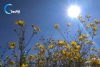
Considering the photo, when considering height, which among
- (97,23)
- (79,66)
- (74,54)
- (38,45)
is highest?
(97,23)

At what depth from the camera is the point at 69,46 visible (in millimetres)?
6297

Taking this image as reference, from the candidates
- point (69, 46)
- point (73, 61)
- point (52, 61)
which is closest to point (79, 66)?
point (73, 61)

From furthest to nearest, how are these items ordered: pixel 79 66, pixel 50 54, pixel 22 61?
pixel 50 54
pixel 79 66
pixel 22 61

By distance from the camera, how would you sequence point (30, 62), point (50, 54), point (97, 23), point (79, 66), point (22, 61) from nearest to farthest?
1. point (22, 61)
2. point (79, 66)
3. point (30, 62)
4. point (50, 54)
5. point (97, 23)

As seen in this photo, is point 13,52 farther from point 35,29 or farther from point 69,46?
point 69,46

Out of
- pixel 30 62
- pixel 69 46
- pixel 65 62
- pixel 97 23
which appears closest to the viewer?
pixel 65 62

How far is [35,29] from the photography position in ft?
18.7

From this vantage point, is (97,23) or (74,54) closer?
(74,54)

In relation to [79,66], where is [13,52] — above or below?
above

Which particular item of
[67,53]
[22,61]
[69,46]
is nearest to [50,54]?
[69,46]

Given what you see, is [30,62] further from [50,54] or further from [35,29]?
[35,29]

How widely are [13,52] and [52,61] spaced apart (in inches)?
59.4

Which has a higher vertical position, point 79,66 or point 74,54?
point 74,54

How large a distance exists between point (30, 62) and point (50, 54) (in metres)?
0.89
